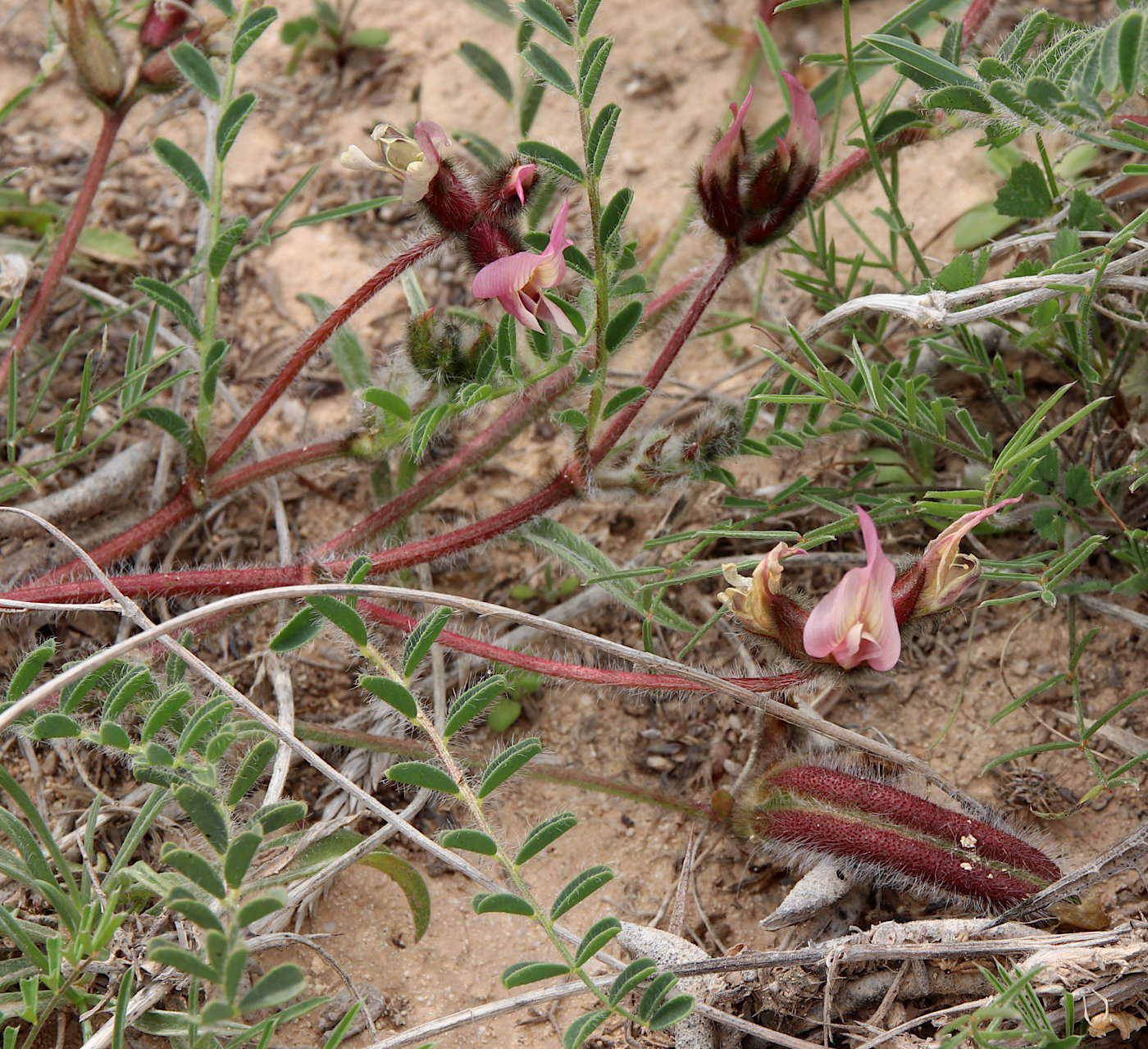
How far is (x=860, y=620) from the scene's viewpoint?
5.84 feet

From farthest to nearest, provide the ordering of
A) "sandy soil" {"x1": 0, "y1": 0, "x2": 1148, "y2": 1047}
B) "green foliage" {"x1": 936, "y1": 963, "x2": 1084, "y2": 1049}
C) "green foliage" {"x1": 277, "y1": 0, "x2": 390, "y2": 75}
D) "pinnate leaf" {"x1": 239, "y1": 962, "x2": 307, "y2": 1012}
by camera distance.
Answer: "green foliage" {"x1": 277, "y1": 0, "x2": 390, "y2": 75} → "sandy soil" {"x1": 0, "y1": 0, "x2": 1148, "y2": 1047} → "green foliage" {"x1": 936, "y1": 963, "x2": 1084, "y2": 1049} → "pinnate leaf" {"x1": 239, "y1": 962, "x2": 307, "y2": 1012}

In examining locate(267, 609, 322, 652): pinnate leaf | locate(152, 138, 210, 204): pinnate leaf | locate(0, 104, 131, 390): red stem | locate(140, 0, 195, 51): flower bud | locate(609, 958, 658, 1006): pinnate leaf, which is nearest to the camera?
locate(609, 958, 658, 1006): pinnate leaf

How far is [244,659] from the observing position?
2369 mm

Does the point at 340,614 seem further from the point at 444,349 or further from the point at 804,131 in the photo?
the point at 804,131

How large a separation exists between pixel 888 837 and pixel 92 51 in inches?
98.1

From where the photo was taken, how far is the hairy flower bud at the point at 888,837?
78.0 inches

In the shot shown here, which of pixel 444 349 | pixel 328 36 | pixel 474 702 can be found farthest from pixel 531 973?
pixel 328 36

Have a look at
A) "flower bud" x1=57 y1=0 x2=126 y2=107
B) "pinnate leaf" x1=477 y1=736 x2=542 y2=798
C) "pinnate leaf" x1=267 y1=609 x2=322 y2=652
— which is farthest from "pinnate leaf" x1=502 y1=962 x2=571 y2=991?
"flower bud" x1=57 y1=0 x2=126 y2=107

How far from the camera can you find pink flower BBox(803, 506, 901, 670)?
176cm

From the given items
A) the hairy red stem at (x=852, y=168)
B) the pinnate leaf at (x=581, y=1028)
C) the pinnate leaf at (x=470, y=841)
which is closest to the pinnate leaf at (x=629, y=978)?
the pinnate leaf at (x=581, y=1028)

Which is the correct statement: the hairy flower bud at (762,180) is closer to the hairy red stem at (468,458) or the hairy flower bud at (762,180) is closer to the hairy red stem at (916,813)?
the hairy red stem at (468,458)

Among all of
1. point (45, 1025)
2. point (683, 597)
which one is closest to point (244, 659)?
point (45, 1025)

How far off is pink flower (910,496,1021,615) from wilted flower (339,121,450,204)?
1143 millimetres

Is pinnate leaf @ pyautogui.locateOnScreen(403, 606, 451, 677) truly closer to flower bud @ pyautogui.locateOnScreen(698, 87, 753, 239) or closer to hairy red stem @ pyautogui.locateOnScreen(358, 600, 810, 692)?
hairy red stem @ pyautogui.locateOnScreen(358, 600, 810, 692)
